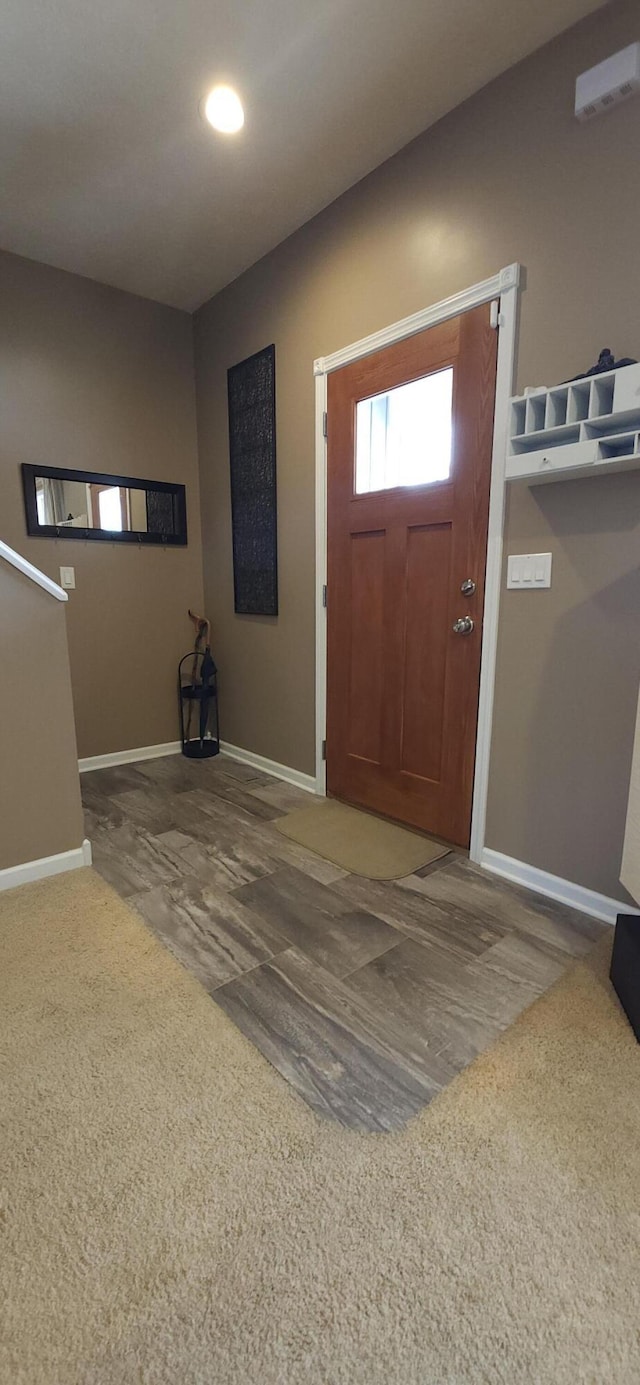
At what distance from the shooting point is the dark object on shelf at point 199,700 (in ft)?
11.7

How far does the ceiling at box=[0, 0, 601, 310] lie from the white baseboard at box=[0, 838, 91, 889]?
8.57 ft

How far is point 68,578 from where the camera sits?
3172mm

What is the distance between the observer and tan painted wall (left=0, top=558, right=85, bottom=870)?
6.34ft

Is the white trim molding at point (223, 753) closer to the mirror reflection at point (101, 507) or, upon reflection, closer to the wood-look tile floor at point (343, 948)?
the wood-look tile floor at point (343, 948)

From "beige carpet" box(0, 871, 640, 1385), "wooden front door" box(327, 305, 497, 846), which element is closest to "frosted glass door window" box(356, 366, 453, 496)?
"wooden front door" box(327, 305, 497, 846)

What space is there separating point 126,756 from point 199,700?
574mm

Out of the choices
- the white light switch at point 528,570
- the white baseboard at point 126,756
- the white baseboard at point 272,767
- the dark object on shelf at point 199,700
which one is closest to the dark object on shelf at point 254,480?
the dark object on shelf at point 199,700

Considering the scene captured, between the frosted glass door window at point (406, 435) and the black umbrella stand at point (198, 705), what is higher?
the frosted glass door window at point (406, 435)

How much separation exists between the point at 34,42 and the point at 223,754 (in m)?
3.12

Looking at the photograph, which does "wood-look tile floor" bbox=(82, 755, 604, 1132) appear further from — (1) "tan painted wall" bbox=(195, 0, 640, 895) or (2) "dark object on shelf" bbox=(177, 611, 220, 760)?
(2) "dark object on shelf" bbox=(177, 611, 220, 760)

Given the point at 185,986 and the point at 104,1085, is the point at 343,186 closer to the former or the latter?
the point at 185,986

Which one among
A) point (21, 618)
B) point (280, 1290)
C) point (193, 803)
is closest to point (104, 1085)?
point (280, 1290)

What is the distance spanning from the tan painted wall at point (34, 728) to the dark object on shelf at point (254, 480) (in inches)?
52.3

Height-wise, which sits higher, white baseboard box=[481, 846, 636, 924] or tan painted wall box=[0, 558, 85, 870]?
tan painted wall box=[0, 558, 85, 870]
